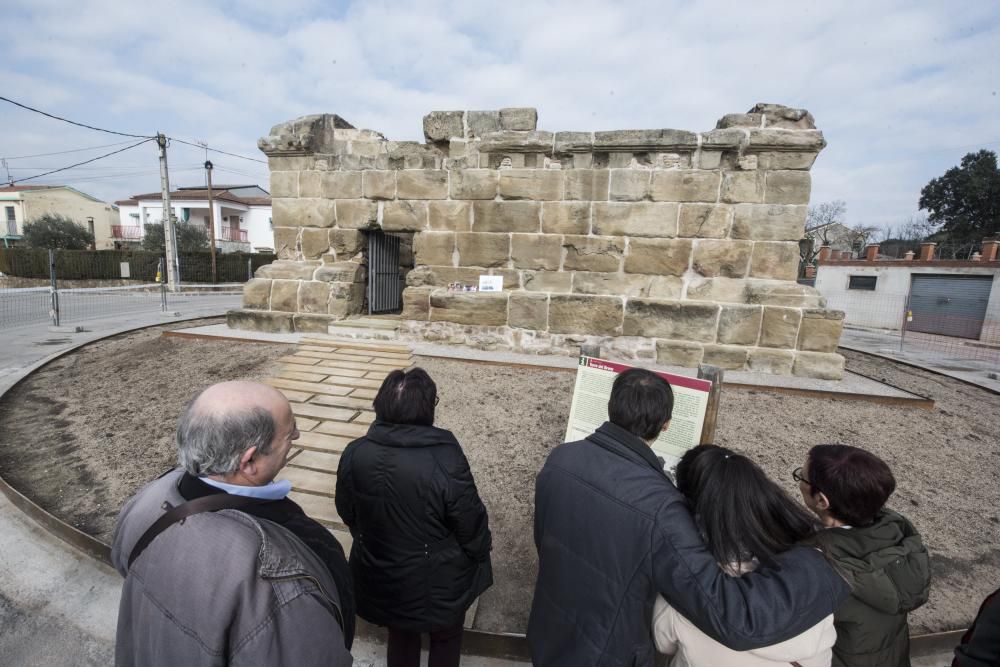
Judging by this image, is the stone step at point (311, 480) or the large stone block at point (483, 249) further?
the large stone block at point (483, 249)

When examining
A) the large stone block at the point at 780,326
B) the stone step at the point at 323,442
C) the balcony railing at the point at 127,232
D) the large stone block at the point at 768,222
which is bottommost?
the stone step at the point at 323,442

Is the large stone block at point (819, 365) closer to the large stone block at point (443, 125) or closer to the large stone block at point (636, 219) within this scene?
the large stone block at point (636, 219)

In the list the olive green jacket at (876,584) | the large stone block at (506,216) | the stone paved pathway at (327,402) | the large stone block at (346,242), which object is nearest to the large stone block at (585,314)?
the large stone block at (506,216)

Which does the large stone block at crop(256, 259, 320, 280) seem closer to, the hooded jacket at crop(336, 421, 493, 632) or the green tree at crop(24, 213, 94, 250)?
the hooded jacket at crop(336, 421, 493, 632)

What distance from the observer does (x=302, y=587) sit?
3.62ft

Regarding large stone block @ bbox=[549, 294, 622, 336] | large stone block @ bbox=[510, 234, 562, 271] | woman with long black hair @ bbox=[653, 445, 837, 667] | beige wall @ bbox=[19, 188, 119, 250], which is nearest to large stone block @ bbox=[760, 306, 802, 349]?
large stone block @ bbox=[549, 294, 622, 336]

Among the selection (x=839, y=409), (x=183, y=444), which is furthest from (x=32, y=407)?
(x=839, y=409)

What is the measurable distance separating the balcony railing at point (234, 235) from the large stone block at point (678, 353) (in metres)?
42.5

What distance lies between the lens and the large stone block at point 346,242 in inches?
270

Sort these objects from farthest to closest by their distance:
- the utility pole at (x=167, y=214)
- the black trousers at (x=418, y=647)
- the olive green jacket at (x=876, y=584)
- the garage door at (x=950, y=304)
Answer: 1. the utility pole at (x=167, y=214)
2. the garage door at (x=950, y=304)
3. the black trousers at (x=418, y=647)
4. the olive green jacket at (x=876, y=584)

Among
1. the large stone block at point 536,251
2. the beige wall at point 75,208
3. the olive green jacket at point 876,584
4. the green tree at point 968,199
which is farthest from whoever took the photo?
the beige wall at point 75,208

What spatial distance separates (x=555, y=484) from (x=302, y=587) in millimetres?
865

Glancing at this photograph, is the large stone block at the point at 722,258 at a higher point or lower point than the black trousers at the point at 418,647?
higher

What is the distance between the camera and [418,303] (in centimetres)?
642
